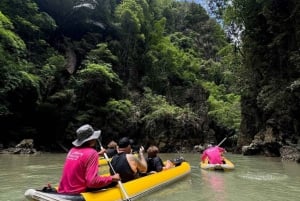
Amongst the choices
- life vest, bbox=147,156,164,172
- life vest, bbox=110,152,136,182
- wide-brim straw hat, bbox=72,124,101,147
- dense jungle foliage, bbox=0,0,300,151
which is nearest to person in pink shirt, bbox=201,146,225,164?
life vest, bbox=147,156,164,172

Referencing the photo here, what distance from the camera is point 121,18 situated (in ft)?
110

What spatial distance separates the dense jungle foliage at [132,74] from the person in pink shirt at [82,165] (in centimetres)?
1324

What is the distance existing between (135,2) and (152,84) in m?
8.01

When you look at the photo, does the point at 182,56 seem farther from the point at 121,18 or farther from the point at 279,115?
the point at 279,115

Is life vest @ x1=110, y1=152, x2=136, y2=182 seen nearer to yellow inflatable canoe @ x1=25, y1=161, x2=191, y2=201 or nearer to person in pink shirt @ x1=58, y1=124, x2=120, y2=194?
yellow inflatable canoe @ x1=25, y1=161, x2=191, y2=201

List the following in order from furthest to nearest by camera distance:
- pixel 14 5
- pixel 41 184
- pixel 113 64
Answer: pixel 113 64 < pixel 14 5 < pixel 41 184

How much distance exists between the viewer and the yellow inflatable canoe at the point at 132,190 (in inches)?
→ 204

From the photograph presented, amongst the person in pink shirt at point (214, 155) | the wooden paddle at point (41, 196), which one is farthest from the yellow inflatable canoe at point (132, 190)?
the person in pink shirt at point (214, 155)

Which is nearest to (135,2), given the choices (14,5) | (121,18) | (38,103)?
(121,18)

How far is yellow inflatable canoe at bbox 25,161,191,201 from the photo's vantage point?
17.0ft

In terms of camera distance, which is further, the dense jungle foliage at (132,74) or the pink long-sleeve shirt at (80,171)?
the dense jungle foliage at (132,74)

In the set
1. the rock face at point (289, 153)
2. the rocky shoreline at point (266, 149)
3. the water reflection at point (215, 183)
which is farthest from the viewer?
the rocky shoreline at point (266, 149)

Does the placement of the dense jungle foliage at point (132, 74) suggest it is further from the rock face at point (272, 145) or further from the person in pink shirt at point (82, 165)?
the person in pink shirt at point (82, 165)

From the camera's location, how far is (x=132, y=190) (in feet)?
22.7
